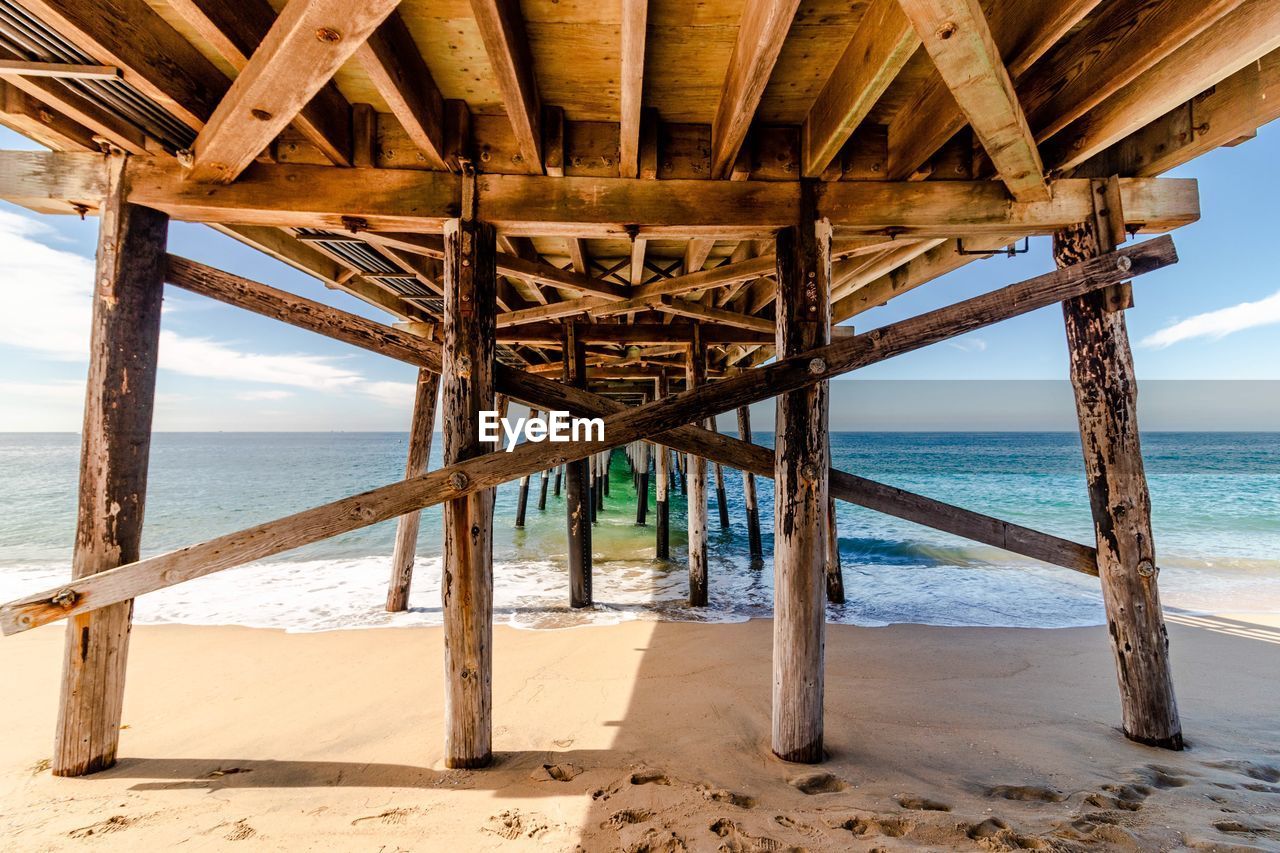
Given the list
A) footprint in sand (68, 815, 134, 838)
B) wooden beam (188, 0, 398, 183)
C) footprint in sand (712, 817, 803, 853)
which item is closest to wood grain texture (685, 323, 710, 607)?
footprint in sand (712, 817, 803, 853)

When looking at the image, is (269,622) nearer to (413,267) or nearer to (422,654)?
(422,654)

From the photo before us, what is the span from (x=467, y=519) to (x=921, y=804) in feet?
8.67

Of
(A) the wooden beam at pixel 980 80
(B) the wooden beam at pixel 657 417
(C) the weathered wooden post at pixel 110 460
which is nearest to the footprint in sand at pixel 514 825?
(B) the wooden beam at pixel 657 417

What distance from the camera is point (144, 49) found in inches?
88.5

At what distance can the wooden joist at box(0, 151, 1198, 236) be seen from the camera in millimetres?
2814

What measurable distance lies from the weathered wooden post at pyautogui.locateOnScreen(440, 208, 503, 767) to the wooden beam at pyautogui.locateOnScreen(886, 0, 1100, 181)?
7.93 feet

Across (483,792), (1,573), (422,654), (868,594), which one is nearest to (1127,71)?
(483,792)

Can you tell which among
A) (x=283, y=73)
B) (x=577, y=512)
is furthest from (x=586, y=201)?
(x=577, y=512)

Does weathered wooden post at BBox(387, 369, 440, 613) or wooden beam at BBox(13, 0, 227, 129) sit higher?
wooden beam at BBox(13, 0, 227, 129)

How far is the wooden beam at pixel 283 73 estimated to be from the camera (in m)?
1.74

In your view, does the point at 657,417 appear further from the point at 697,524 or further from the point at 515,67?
the point at 697,524

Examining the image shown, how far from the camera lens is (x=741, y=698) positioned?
4023 mm

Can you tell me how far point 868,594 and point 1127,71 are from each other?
23.9 ft

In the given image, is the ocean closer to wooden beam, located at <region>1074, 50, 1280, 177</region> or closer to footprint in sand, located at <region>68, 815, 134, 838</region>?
footprint in sand, located at <region>68, 815, 134, 838</region>
